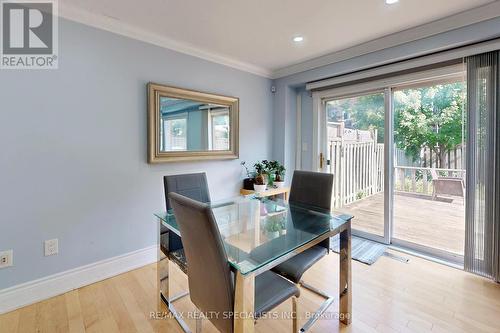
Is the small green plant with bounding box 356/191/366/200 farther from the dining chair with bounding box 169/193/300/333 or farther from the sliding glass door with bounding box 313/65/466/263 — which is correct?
the dining chair with bounding box 169/193/300/333

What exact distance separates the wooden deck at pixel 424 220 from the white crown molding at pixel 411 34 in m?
1.69

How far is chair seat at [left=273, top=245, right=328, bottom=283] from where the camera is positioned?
161cm

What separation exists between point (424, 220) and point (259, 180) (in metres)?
2.02

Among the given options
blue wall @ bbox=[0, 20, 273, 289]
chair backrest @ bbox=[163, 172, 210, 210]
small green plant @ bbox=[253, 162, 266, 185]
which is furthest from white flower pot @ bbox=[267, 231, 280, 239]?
small green plant @ bbox=[253, 162, 266, 185]

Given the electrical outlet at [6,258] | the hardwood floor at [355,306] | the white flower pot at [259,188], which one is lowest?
the hardwood floor at [355,306]

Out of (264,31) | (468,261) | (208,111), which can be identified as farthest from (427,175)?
(208,111)

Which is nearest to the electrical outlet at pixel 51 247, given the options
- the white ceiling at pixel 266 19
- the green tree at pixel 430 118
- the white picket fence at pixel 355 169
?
the white ceiling at pixel 266 19

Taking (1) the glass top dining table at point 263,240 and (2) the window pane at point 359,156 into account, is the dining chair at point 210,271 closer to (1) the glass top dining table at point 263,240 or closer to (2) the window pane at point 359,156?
(1) the glass top dining table at point 263,240

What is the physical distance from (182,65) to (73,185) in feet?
5.29

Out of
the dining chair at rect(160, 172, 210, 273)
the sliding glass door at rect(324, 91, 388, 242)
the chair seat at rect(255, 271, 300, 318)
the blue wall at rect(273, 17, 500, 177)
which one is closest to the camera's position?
the chair seat at rect(255, 271, 300, 318)

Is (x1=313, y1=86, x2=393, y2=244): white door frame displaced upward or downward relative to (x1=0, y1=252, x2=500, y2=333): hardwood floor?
upward

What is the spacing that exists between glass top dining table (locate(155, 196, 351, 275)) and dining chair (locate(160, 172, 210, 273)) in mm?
138

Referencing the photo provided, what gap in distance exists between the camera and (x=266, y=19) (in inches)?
87.0

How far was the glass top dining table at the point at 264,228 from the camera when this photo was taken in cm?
130
